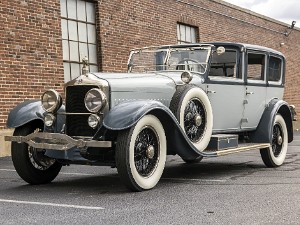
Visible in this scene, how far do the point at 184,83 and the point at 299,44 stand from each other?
19.8 metres

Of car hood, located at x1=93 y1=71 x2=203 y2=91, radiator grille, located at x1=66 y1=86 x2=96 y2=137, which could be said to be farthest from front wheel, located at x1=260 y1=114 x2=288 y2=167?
radiator grille, located at x1=66 y1=86 x2=96 y2=137

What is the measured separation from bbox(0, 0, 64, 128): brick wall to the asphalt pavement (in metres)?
3.81

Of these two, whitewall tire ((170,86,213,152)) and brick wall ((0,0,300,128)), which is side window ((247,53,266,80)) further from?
brick wall ((0,0,300,128))

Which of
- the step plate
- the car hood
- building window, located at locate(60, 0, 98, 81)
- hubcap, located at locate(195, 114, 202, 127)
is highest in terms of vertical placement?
building window, located at locate(60, 0, 98, 81)

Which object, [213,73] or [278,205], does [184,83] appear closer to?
[213,73]

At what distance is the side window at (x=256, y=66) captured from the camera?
7680 mm

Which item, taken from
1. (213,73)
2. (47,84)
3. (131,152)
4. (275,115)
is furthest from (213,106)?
(47,84)

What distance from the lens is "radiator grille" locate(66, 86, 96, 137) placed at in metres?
5.73

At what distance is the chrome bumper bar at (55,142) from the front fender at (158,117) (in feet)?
0.74

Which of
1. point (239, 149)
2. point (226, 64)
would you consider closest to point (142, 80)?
point (239, 149)

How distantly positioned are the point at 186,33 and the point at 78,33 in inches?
211

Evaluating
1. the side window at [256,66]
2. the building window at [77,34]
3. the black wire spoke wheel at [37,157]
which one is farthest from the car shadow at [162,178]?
the building window at [77,34]

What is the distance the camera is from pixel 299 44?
24750 mm

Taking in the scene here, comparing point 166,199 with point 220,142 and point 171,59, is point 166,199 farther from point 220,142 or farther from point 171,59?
point 171,59
